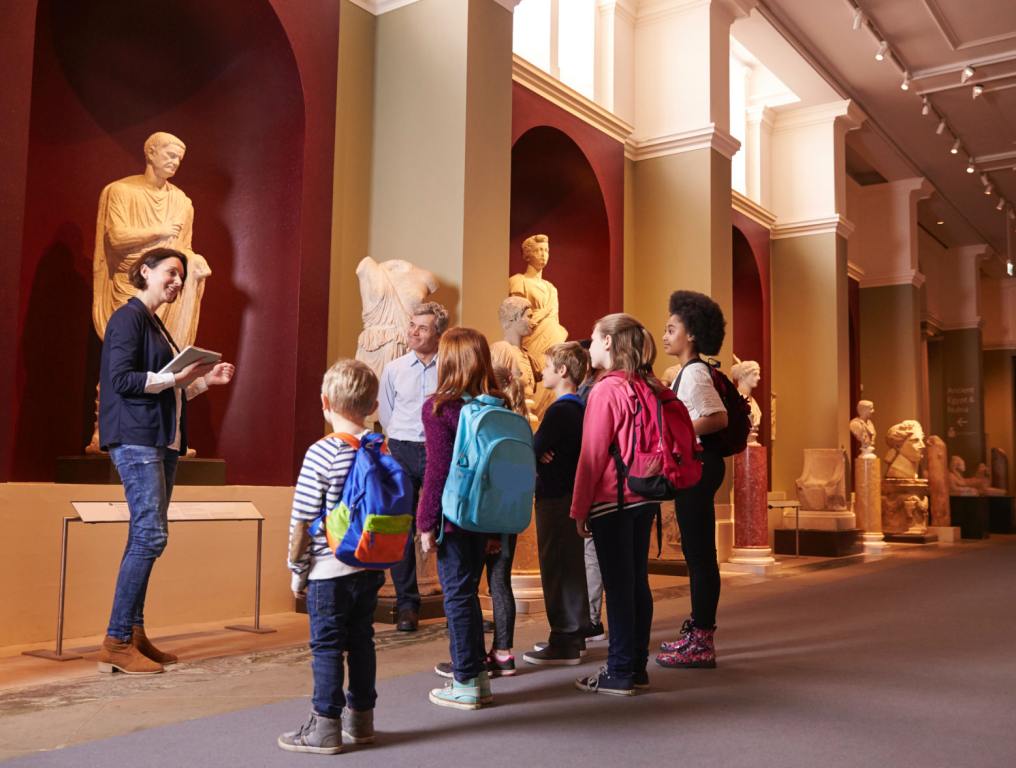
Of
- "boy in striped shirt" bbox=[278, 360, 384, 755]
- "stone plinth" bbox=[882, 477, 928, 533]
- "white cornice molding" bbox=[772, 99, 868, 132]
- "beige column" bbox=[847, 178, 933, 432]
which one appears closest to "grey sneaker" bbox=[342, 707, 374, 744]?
"boy in striped shirt" bbox=[278, 360, 384, 755]

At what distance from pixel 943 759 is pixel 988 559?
9376 mm

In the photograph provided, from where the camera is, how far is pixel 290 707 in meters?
3.29

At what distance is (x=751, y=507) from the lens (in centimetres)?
976

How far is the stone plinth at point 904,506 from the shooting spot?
1451 centimetres

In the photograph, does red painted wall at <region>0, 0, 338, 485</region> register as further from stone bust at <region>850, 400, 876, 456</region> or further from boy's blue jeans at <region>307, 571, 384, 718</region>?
stone bust at <region>850, 400, 876, 456</region>

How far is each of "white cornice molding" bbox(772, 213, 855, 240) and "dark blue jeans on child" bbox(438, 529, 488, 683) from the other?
37.7 ft

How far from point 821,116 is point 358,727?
12551 mm

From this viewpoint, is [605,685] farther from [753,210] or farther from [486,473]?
[753,210]

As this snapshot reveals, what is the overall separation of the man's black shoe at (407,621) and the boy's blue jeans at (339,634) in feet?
7.41

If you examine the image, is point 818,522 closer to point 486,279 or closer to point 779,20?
point 779,20

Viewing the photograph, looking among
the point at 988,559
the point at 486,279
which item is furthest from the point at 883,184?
the point at 486,279

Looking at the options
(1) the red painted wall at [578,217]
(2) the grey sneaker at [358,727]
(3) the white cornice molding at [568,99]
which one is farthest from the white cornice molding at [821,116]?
(2) the grey sneaker at [358,727]

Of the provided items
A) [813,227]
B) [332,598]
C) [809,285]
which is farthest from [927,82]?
[332,598]

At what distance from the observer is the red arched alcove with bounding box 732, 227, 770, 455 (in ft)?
43.8
